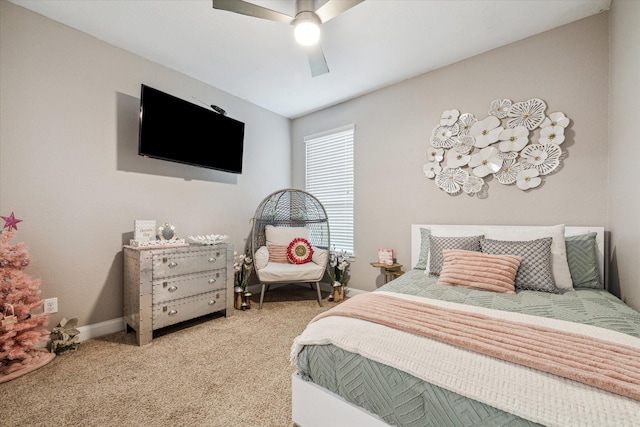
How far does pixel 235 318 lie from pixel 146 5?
2816 millimetres

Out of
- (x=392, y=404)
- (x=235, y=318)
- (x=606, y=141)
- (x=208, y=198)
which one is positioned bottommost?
(x=235, y=318)

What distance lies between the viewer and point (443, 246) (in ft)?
7.61

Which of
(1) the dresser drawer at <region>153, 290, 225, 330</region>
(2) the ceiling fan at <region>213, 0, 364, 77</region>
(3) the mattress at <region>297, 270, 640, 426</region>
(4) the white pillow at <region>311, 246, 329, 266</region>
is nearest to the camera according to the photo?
(3) the mattress at <region>297, 270, 640, 426</region>

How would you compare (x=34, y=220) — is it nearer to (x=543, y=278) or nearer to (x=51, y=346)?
(x=51, y=346)

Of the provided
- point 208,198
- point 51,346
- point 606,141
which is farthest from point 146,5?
point 606,141

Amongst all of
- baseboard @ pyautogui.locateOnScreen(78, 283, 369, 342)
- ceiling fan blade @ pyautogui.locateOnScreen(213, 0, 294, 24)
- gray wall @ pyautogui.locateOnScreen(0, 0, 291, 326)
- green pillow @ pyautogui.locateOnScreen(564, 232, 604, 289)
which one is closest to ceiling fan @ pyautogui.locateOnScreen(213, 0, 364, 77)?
ceiling fan blade @ pyautogui.locateOnScreen(213, 0, 294, 24)

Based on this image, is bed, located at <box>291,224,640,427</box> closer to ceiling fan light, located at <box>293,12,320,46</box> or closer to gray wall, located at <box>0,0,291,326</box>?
ceiling fan light, located at <box>293,12,320,46</box>

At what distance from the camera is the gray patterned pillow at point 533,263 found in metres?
1.85

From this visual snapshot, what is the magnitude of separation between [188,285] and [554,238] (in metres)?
3.11

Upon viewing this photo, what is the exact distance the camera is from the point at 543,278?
1851mm

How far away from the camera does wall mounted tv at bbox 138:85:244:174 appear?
8.16ft

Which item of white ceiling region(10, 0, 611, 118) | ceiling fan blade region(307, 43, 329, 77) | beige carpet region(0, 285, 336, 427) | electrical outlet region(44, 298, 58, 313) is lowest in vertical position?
beige carpet region(0, 285, 336, 427)

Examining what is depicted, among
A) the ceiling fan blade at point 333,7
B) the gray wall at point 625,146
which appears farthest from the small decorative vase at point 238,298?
the gray wall at point 625,146

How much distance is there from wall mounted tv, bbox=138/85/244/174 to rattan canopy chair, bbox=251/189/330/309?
741mm
